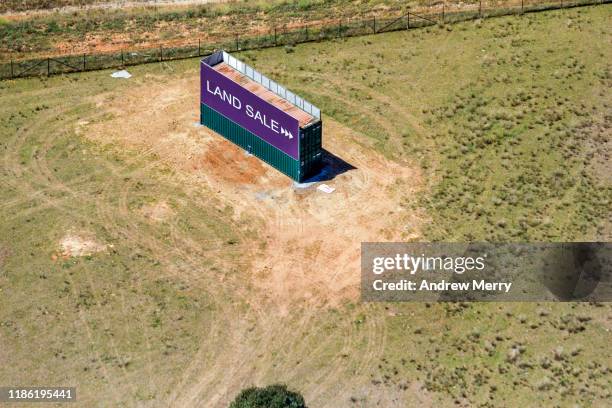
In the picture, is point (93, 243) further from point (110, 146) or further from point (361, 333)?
point (361, 333)

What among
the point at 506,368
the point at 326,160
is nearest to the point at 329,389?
the point at 506,368

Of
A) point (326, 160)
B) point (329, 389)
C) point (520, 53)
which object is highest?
point (520, 53)

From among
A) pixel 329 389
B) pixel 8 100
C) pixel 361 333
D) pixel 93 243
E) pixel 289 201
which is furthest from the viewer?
pixel 8 100

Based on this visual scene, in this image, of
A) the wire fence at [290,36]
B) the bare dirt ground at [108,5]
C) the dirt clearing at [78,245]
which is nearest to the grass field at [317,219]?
the dirt clearing at [78,245]

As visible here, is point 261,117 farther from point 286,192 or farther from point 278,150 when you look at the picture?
point 286,192

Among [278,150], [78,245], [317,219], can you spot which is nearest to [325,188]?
[317,219]

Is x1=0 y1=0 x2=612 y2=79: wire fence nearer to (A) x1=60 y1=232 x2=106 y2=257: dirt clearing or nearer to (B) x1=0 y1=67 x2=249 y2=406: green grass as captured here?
(B) x1=0 y1=67 x2=249 y2=406: green grass
